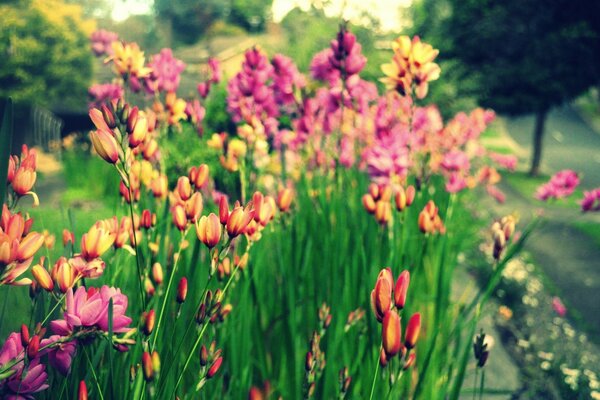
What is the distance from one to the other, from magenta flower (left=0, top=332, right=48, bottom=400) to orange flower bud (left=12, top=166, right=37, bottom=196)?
344mm

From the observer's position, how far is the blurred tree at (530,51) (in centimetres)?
1316

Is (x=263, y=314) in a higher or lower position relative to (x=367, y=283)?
lower

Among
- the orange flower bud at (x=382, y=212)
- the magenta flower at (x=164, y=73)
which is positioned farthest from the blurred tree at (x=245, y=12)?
the orange flower bud at (x=382, y=212)

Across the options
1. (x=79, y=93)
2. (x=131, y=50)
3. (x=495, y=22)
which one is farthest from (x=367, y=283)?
(x=79, y=93)

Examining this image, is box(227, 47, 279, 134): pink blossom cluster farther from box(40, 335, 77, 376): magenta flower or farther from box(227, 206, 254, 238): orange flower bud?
box(40, 335, 77, 376): magenta flower

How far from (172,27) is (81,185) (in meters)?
41.1

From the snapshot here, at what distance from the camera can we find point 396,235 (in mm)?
2039

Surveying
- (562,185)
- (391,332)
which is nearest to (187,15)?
(562,185)

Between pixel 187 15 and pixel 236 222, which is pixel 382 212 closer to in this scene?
pixel 236 222

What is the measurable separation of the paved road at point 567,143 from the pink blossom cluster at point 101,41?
12798 mm

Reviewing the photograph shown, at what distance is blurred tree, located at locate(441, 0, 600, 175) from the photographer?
1316 centimetres

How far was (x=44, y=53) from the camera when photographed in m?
19.6

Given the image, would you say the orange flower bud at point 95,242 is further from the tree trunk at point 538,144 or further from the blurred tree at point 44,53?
the blurred tree at point 44,53

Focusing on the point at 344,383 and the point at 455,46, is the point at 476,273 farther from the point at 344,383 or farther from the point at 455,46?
the point at 455,46
